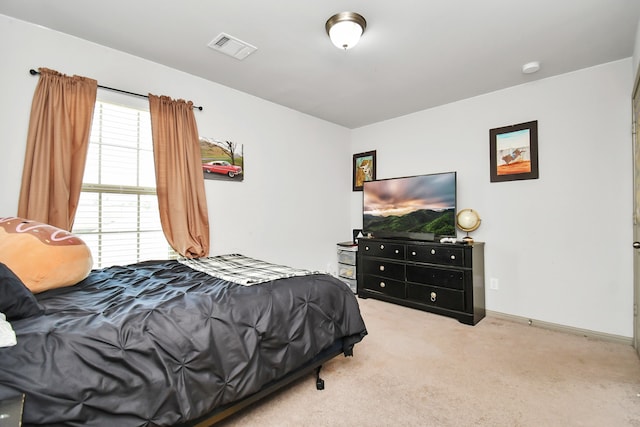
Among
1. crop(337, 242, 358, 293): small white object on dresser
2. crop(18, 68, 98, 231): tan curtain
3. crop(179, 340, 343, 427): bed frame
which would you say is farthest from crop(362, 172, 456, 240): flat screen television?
crop(18, 68, 98, 231): tan curtain

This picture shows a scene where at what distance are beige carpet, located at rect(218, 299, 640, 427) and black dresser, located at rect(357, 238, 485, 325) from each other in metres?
0.43

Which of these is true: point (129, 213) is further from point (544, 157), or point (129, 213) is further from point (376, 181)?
point (544, 157)

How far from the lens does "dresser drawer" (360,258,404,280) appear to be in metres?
3.68

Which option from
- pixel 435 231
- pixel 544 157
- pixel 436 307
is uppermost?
pixel 544 157

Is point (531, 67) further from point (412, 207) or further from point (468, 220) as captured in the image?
point (412, 207)

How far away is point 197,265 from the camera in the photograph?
242cm

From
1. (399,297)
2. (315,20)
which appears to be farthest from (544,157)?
(315,20)

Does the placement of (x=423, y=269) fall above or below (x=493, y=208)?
below

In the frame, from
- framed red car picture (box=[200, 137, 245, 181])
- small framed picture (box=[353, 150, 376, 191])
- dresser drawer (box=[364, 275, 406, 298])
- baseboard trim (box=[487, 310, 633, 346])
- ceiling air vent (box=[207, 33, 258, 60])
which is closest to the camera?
ceiling air vent (box=[207, 33, 258, 60])

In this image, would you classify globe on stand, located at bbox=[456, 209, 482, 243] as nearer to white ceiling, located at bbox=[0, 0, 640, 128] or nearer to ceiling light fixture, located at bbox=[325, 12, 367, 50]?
white ceiling, located at bbox=[0, 0, 640, 128]

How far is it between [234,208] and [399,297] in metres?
2.24

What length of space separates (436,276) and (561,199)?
4.69 ft

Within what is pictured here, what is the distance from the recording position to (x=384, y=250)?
382 cm

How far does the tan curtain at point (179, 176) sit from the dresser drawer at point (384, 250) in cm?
204
